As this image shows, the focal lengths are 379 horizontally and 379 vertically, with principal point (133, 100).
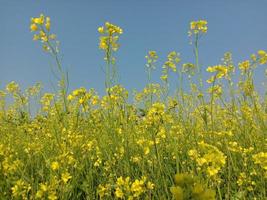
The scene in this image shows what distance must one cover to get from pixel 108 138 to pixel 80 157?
0.43m

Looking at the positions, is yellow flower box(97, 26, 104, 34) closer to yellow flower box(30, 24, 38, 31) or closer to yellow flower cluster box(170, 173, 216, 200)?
yellow flower box(30, 24, 38, 31)

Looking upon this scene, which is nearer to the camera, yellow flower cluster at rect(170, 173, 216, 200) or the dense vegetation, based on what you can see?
yellow flower cluster at rect(170, 173, 216, 200)

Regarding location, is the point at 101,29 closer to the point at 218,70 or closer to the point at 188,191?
the point at 218,70

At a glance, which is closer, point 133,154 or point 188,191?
point 188,191

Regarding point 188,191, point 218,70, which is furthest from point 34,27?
point 188,191

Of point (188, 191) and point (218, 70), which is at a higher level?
point (218, 70)

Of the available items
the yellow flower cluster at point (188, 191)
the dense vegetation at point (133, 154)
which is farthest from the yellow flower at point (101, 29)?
the yellow flower cluster at point (188, 191)

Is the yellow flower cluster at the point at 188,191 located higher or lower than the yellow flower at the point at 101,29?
lower

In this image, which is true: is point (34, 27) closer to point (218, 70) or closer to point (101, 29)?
point (101, 29)

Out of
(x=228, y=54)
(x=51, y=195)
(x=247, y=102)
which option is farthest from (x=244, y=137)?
(x=51, y=195)

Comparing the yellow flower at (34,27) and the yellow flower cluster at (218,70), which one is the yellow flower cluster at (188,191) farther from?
the yellow flower at (34,27)

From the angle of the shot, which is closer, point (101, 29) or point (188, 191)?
point (188, 191)

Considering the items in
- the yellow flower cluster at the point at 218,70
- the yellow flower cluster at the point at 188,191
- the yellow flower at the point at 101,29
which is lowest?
the yellow flower cluster at the point at 188,191

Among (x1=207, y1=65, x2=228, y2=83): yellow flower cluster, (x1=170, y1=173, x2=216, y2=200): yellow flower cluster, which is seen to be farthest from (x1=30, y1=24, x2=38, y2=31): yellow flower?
(x1=170, y1=173, x2=216, y2=200): yellow flower cluster
